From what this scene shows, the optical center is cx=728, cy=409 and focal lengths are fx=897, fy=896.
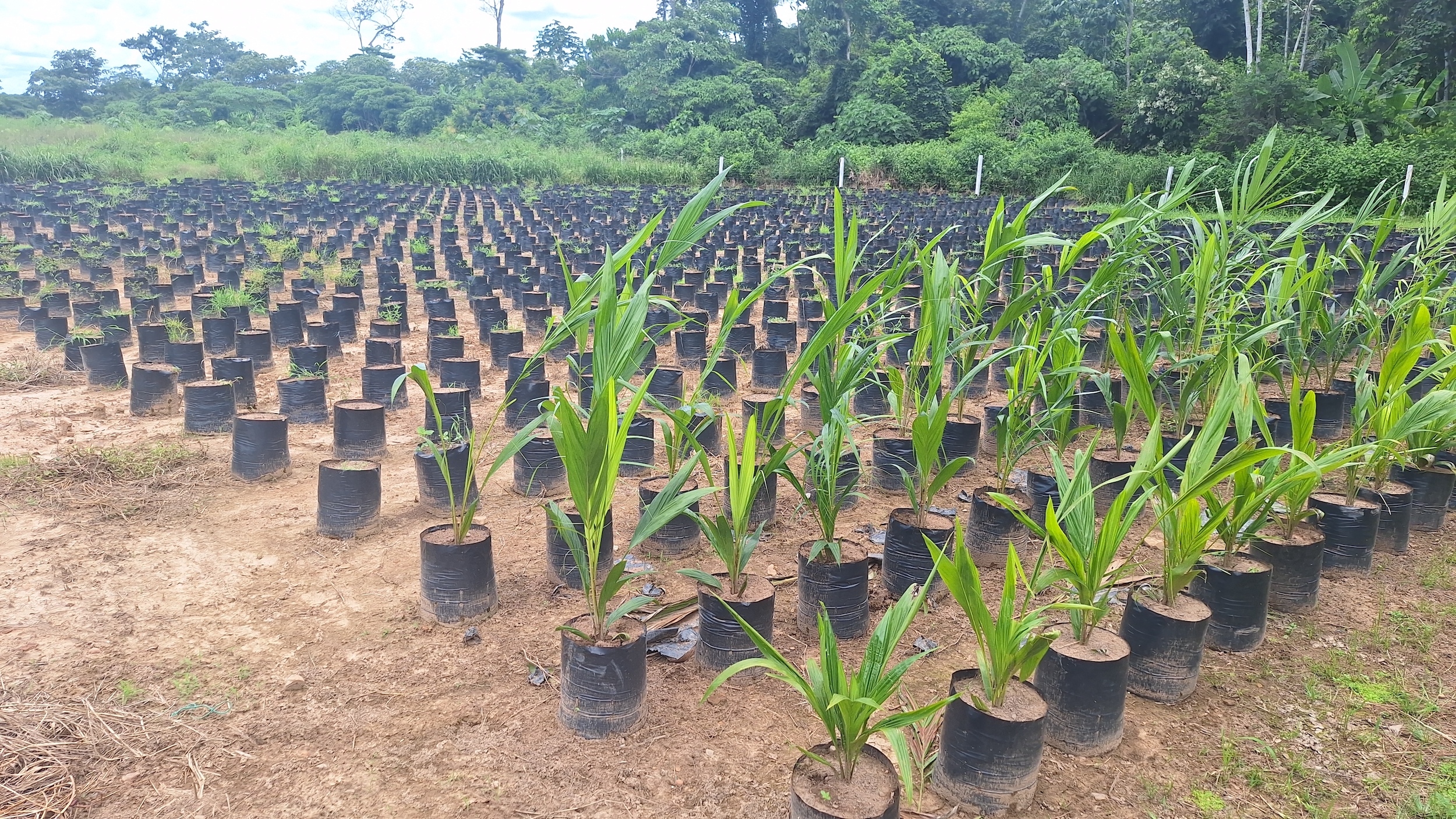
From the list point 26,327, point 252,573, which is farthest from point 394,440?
point 26,327

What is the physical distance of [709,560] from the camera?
282 centimetres

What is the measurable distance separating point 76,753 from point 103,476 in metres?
1.81

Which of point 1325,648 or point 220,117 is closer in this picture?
point 1325,648

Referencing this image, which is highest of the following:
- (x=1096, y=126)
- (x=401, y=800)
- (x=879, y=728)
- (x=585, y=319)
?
(x=1096, y=126)

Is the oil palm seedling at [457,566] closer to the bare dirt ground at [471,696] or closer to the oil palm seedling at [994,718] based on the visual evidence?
the bare dirt ground at [471,696]

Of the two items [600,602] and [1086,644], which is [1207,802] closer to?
[1086,644]

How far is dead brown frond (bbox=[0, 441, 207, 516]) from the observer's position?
3.11 m

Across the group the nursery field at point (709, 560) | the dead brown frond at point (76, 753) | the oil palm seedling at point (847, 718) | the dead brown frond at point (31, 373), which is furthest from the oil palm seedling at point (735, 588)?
the dead brown frond at point (31, 373)

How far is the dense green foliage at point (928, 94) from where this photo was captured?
1734 centimetres

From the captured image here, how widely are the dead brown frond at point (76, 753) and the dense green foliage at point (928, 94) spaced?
14736 mm

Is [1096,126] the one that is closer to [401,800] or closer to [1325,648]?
[1325,648]

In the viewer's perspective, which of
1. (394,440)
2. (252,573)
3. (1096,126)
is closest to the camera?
(252,573)

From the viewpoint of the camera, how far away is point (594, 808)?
173 cm

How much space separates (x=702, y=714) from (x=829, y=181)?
62.1ft
